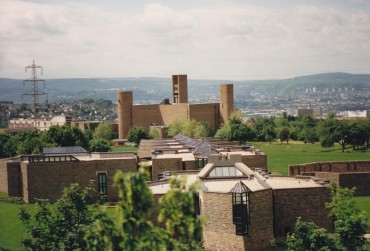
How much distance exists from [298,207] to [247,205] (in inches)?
182

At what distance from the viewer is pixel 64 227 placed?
2384cm

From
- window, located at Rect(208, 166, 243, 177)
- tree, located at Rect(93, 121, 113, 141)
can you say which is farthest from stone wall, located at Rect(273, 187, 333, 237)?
tree, located at Rect(93, 121, 113, 141)

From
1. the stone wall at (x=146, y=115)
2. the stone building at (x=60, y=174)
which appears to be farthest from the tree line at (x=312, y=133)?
the stone building at (x=60, y=174)

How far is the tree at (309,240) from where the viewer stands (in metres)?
23.2

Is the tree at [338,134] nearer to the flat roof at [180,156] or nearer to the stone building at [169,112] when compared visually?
the stone building at [169,112]

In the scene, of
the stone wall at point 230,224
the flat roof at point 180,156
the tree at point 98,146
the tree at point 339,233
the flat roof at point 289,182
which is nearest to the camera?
the tree at point 339,233

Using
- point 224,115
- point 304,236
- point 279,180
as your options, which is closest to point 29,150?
point 279,180

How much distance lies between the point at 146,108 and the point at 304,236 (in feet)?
299

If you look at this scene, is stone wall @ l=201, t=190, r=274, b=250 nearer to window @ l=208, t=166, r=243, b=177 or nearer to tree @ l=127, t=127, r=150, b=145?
window @ l=208, t=166, r=243, b=177

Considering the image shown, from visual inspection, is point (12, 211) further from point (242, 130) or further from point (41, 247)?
point (242, 130)

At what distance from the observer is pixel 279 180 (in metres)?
36.3

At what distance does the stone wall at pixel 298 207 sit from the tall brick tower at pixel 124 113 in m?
78.8

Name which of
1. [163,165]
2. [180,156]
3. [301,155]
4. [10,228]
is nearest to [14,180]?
[163,165]

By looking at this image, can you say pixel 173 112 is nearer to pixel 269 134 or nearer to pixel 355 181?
pixel 269 134
